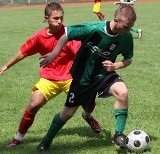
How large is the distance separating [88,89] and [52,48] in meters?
0.72

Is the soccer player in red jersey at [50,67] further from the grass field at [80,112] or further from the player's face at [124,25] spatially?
the player's face at [124,25]

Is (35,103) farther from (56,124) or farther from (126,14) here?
(126,14)

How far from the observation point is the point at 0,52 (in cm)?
1255

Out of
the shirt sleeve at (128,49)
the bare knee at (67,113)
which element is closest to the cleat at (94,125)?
the bare knee at (67,113)

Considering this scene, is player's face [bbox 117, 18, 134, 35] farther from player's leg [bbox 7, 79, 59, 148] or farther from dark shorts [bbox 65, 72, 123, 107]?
player's leg [bbox 7, 79, 59, 148]

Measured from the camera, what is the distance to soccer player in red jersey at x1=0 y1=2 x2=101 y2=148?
494 centimetres

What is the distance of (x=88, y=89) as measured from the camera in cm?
471

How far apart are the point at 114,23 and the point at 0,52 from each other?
337 inches

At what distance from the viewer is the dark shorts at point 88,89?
469 cm

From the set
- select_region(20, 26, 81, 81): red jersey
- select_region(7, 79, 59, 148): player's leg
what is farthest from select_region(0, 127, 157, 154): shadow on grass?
select_region(20, 26, 81, 81): red jersey

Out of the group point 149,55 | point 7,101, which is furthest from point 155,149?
point 149,55

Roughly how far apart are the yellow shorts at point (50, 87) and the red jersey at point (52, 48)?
0.16 ft

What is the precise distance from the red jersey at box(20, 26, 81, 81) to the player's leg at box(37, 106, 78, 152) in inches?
17.5

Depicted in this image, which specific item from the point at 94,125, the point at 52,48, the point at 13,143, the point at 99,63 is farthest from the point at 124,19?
the point at 13,143
